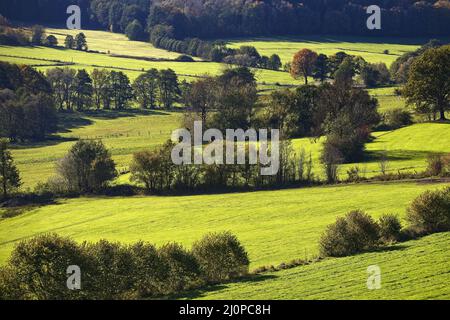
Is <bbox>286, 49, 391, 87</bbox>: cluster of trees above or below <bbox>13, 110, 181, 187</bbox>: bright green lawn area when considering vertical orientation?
above

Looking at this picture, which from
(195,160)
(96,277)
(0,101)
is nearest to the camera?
(96,277)

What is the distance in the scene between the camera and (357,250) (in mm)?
52344

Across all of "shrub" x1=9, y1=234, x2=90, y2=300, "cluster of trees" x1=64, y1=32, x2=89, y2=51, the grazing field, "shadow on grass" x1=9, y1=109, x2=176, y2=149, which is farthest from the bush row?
"cluster of trees" x1=64, y1=32, x2=89, y2=51

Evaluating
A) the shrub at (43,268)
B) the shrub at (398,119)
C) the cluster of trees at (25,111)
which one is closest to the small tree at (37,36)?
the cluster of trees at (25,111)

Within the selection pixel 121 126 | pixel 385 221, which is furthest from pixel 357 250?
pixel 121 126

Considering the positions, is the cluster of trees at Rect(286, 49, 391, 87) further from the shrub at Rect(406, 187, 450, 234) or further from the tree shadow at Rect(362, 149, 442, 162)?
the shrub at Rect(406, 187, 450, 234)

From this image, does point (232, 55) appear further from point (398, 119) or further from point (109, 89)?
point (398, 119)

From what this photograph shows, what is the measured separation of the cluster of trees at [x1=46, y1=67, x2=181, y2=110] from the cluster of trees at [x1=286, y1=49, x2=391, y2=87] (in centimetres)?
3022

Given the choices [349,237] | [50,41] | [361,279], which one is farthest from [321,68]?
[361,279]

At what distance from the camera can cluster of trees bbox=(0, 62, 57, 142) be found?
120312 mm

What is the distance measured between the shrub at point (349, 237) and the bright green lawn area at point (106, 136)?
1863 inches

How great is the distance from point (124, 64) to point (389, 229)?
13102cm
